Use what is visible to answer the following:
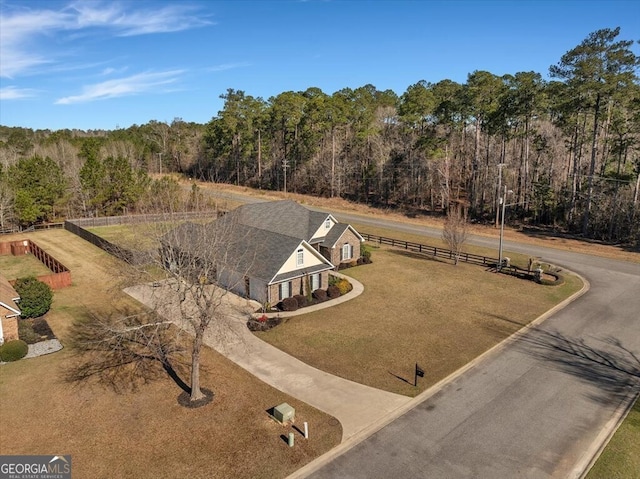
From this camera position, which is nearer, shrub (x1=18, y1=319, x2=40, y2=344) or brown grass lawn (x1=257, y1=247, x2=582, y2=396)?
brown grass lawn (x1=257, y1=247, x2=582, y2=396)

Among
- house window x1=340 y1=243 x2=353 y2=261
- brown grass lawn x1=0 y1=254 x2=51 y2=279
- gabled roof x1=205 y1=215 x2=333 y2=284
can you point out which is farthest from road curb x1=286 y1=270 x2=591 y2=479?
brown grass lawn x1=0 y1=254 x2=51 y2=279

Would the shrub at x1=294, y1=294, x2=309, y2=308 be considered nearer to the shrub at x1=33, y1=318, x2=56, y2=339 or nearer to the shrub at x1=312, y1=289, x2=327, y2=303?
the shrub at x1=312, y1=289, x2=327, y2=303

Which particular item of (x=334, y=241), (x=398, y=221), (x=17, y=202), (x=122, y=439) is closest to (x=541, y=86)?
(x=398, y=221)

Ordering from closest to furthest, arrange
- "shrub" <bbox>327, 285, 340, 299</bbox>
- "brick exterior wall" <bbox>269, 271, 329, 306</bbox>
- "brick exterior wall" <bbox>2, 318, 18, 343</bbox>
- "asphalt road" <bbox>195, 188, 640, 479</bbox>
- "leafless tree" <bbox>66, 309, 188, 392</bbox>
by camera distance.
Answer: "asphalt road" <bbox>195, 188, 640, 479</bbox>, "leafless tree" <bbox>66, 309, 188, 392</bbox>, "brick exterior wall" <bbox>2, 318, 18, 343</bbox>, "brick exterior wall" <bbox>269, 271, 329, 306</bbox>, "shrub" <bbox>327, 285, 340, 299</bbox>

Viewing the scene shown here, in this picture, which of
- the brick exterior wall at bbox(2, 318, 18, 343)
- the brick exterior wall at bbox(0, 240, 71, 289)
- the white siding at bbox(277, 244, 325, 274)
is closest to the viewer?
the brick exterior wall at bbox(2, 318, 18, 343)

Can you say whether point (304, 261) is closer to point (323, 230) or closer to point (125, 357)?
point (323, 230)

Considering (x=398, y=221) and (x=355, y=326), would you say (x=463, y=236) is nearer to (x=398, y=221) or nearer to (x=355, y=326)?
(x=355, y=326)
